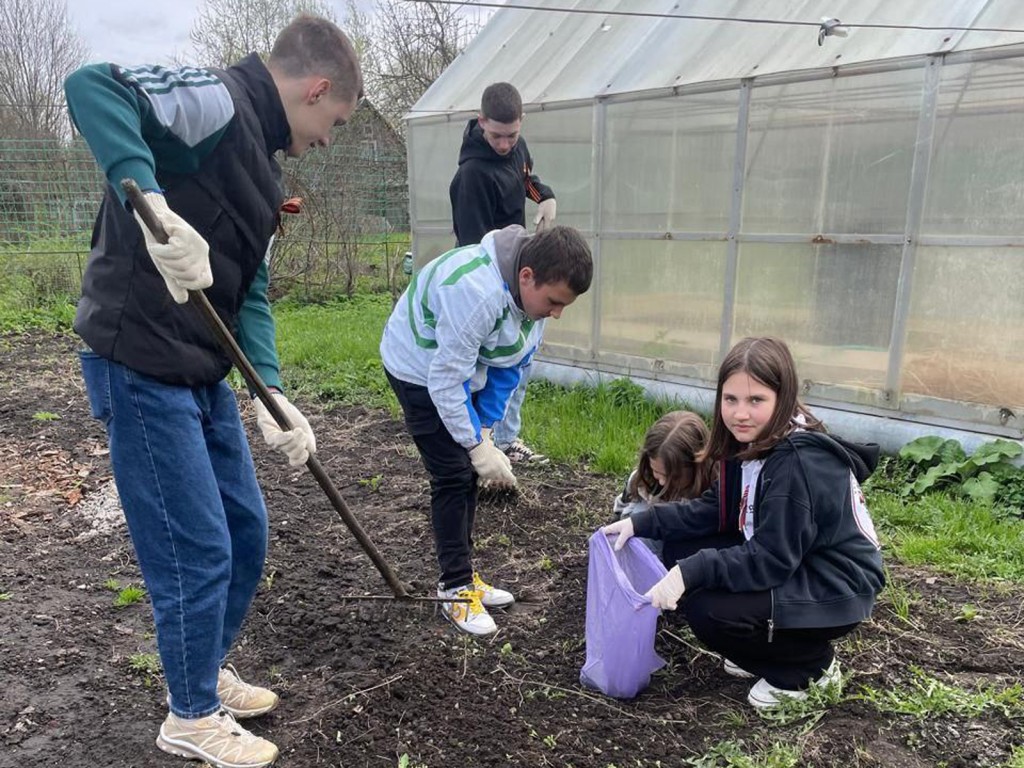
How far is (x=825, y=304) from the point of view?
467 cm

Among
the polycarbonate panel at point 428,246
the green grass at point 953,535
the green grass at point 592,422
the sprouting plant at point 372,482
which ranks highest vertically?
the polycarbonate panel at point 428,246

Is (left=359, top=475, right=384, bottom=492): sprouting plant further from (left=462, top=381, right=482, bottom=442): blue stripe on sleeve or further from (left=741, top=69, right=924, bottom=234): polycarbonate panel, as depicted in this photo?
(left=741, top=69, right=924, bottom=234): polycarbonate panel

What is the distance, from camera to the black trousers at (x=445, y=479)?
2754 millimetres

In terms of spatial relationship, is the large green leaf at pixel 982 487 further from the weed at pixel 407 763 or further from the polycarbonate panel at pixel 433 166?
the polycarbonate panel at pixel 433 166

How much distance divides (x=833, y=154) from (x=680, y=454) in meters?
2.51

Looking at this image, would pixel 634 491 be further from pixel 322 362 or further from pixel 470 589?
pixel 322 362

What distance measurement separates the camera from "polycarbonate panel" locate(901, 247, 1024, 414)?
407 cm

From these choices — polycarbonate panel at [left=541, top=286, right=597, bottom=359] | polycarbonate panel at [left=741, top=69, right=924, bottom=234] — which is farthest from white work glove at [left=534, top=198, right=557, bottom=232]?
polycarbonate panel at [left=741, top=69, right=924, bottom=234]

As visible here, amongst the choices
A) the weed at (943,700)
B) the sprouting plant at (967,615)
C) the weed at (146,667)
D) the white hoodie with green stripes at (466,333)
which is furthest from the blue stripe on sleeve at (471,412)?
the sprouting plant at (967,615)

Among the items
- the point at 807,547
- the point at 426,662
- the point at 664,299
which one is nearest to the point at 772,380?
the point at 807,547

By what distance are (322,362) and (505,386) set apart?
459 centimetres

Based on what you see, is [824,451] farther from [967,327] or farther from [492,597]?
[967,327]

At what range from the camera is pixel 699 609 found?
2348mm

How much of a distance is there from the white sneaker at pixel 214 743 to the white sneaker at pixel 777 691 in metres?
1.40
